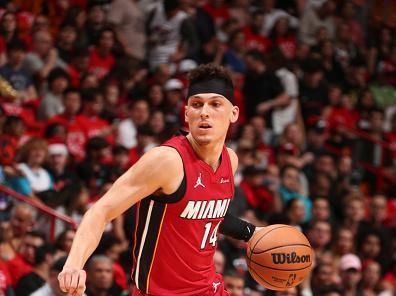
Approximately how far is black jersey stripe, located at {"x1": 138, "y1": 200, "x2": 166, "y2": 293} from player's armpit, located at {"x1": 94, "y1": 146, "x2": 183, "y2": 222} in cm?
17

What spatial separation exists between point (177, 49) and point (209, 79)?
7.26 m

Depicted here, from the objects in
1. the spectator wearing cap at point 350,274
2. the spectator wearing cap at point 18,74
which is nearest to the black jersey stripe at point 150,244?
the spectator wearing cap at point 350,274

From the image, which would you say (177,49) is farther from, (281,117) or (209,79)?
(209,79)

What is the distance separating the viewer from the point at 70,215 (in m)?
9.20

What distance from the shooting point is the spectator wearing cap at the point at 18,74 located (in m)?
10.8

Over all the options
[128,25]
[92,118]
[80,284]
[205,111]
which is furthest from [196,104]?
[128,25]

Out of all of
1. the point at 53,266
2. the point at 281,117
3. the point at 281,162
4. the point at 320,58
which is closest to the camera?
the point at 53,266

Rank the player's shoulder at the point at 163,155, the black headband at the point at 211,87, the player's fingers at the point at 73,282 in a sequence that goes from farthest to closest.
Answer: the black headband at the point at 211,87 < the player's shoulder at the point at 163,155 < the player's fingers at the point at 73,282

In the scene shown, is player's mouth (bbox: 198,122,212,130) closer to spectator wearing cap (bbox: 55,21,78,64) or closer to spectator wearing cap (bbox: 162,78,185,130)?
spectator wearing cap (bbox: 162,78,185,130)

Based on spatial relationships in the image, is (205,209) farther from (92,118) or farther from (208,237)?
(92,118)

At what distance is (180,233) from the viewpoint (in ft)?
17.9

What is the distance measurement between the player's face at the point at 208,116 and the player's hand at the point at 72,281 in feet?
3.71

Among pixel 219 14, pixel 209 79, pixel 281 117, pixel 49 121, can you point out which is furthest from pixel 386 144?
pixel 209 79

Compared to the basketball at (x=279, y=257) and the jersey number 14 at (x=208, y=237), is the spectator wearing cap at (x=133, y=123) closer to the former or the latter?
the basketball at (x=279, y=257)
